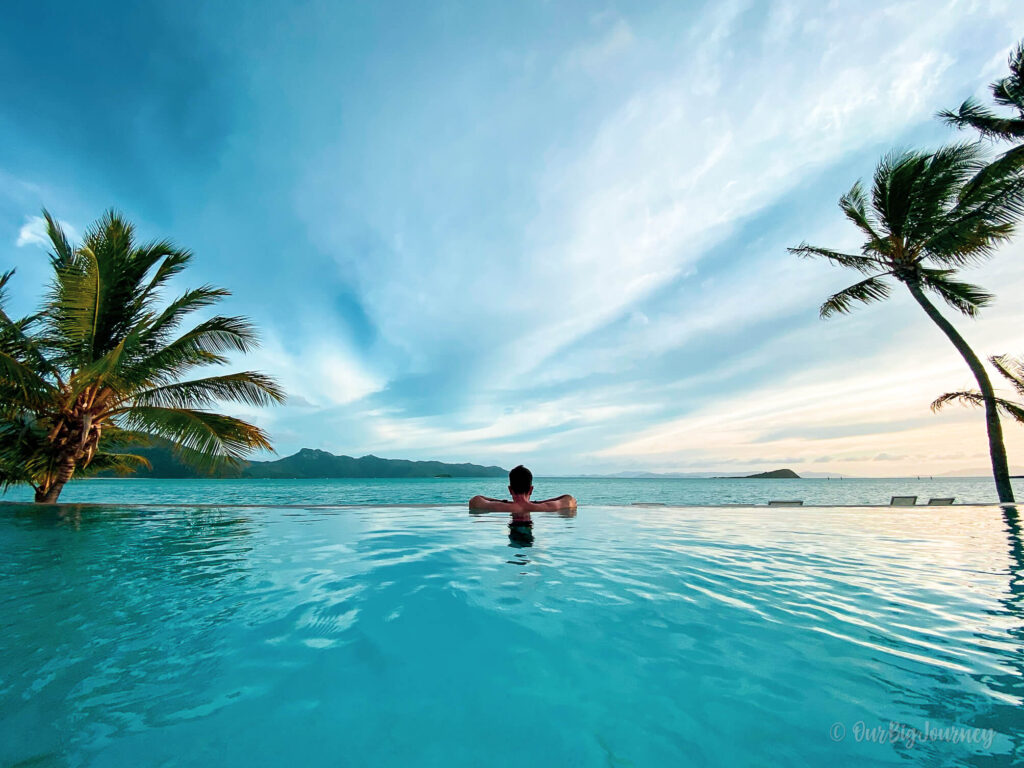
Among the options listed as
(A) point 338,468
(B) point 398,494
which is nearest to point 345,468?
(A) point 338,468

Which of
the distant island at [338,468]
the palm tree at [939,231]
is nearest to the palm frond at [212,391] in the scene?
the palm tree at [939,231]

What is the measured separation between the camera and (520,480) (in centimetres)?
805

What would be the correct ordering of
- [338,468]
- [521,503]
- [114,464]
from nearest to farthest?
[521,503] → [114,464] → [338,468]

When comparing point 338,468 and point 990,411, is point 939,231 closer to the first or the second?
point 990,411

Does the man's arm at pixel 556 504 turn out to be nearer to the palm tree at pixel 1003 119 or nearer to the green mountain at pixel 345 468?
the palm tree at pixel 1003 119

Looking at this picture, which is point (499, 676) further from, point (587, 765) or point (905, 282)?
point (905, 282)

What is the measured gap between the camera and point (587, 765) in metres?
1.66

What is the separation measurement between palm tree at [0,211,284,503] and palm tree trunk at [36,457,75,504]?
0.08 feet

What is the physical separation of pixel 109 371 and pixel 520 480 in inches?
338

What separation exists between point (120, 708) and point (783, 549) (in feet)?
22.9

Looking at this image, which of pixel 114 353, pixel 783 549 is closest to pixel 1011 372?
pixel 783 549

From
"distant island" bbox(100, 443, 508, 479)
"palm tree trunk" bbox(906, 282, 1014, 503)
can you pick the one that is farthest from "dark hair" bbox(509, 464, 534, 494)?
"distant island" bbox(100, 443, 508, 479)

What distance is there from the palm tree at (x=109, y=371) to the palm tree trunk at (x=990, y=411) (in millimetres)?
19344

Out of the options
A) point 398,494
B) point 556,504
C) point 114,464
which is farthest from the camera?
point 398,494
